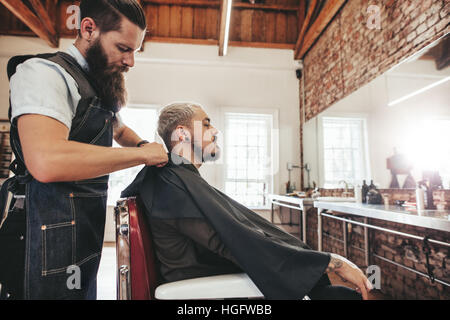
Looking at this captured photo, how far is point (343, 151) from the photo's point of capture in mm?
3982

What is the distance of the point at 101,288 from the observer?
2.67m

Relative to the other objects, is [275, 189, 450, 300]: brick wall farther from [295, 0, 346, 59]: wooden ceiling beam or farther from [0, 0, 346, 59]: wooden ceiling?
[0, 0, 346, 59]: wooden ceiling

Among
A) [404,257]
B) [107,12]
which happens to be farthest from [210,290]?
[404,257]

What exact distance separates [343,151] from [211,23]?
3560mm

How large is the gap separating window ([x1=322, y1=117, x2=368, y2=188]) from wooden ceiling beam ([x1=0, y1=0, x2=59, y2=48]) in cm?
500

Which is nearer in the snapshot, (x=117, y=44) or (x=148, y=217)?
(x=117, y=44)

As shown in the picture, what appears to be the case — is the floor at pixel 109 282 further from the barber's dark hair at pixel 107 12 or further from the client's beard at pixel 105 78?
the barber's dark hair at pixel 107 12

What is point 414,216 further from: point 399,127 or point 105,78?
point 105,78

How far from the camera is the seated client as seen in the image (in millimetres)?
913

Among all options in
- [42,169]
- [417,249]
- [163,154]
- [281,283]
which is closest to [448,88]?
[417,249]

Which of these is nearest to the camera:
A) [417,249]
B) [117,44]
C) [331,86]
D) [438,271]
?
[117,44]

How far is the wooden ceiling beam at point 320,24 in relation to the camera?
391 cm

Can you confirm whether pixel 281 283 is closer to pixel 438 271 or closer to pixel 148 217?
pixel 148 217

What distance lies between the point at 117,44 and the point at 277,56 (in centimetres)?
500
